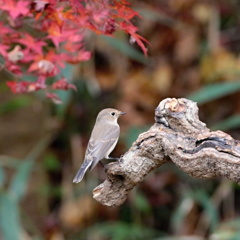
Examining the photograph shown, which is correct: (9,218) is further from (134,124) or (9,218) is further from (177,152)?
(177,152)

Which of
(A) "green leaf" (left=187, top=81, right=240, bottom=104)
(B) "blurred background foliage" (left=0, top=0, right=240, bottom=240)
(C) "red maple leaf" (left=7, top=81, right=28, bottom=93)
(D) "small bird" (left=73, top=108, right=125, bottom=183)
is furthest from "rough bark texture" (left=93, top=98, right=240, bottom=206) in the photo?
(B) "blurred background foliage" (left=0, top=0, right=240, bottom=240)

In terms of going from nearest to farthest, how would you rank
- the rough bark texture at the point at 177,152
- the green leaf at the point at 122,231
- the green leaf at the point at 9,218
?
1. the rough bark texture at the point at 177,152
2. the green leaf at the point at 9,218
3. the green leaf at the point at 122,231

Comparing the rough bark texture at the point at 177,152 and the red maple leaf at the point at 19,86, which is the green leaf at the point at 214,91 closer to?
the red maple leaf at the point at 19,86

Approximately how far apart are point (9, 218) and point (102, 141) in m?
0.99

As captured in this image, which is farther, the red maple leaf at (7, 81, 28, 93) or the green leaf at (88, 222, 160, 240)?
the green leaf at (88, 222, 160, 240)

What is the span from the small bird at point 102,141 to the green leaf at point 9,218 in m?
0.86

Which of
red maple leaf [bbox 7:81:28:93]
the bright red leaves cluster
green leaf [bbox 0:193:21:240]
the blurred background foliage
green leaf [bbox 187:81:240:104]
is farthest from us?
the blurred background foliage

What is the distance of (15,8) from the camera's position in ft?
5.90

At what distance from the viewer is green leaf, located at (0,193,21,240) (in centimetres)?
283

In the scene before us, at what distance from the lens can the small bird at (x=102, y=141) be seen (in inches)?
78.3

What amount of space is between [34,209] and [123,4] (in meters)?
2.25

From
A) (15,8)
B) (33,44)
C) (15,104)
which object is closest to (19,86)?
(33,44)

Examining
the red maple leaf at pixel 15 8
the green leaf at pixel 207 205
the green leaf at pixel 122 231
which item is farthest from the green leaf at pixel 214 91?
the red maple leaf at pixel 15 8

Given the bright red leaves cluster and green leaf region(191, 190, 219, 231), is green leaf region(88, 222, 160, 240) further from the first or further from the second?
the bright red leaves cluster
